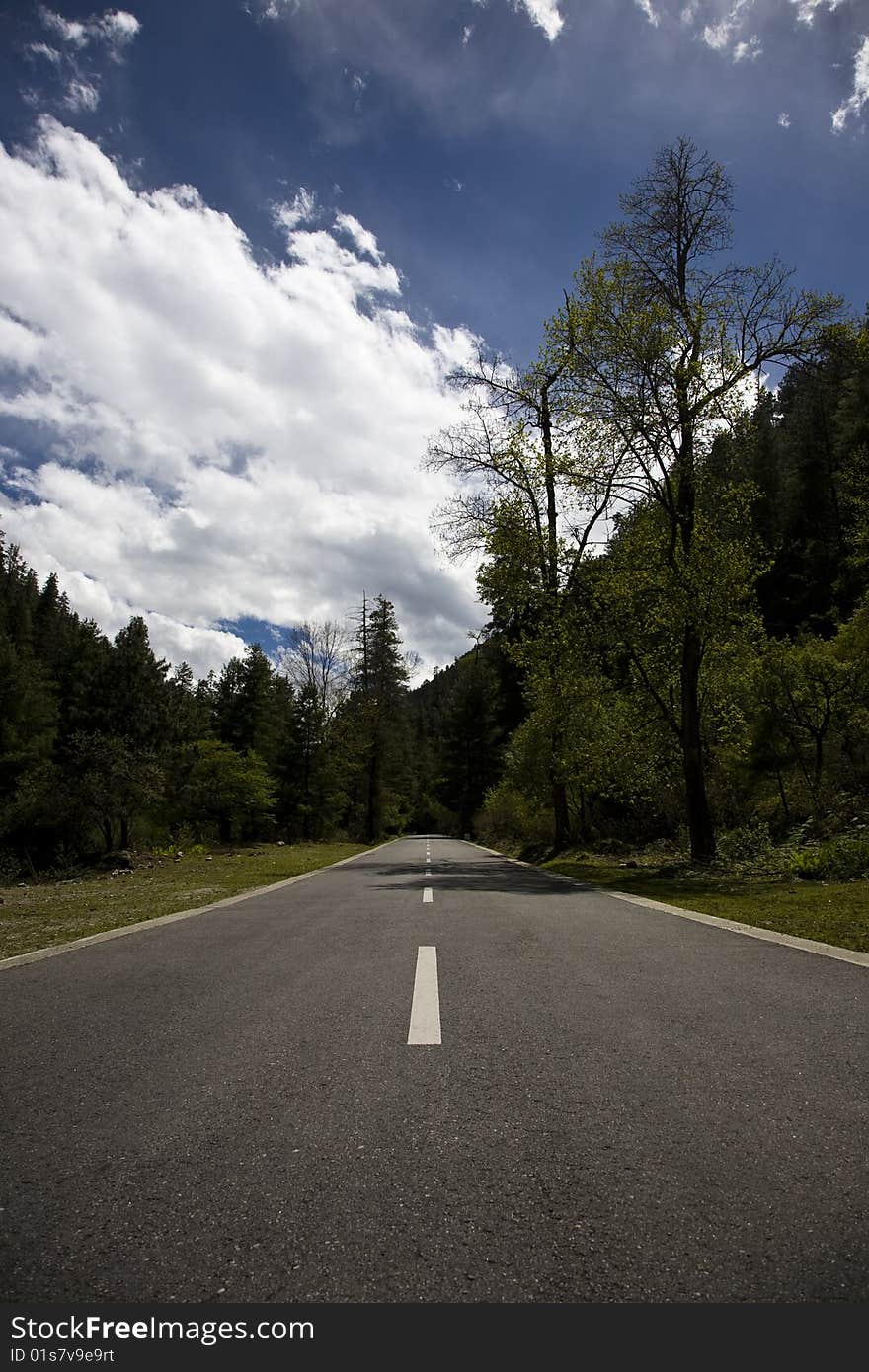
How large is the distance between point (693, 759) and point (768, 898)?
6564 millimetres

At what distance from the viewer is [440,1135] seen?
8.97 feet

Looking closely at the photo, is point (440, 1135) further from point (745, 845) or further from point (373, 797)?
point (373, 797)

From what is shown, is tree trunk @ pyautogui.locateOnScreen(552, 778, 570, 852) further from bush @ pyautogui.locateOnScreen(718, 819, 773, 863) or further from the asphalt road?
the asphalt road

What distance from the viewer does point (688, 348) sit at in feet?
54.5

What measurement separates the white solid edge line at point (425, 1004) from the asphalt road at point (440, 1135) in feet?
0.11

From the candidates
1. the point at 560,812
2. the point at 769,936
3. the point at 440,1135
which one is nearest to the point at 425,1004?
the point at 440,1135

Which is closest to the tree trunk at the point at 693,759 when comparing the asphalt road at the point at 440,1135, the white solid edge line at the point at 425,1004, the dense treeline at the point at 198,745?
the asphalt road at the point at 440,1135

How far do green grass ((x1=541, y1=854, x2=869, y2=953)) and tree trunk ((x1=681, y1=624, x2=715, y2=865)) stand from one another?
4.36 ft

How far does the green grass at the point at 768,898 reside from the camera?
7480 mm

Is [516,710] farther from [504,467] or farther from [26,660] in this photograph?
[504,467]

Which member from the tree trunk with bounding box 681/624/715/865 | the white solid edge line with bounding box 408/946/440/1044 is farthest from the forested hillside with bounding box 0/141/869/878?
the white solid edge line with bounding box 408/946/440/1044

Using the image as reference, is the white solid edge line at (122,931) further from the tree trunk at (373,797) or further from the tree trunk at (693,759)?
the tree trunk at (373,797)

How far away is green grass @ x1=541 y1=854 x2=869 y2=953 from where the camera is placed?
748 cm

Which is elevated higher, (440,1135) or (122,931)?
(440,1135)
